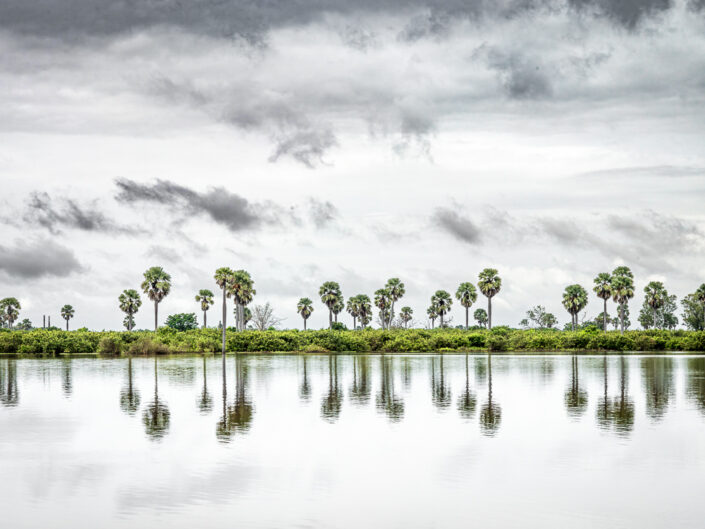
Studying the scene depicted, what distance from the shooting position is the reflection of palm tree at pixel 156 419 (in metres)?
23.8

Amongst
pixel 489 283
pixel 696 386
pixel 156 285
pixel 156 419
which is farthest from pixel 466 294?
pixel 156 419

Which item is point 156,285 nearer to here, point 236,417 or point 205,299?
point 205,299

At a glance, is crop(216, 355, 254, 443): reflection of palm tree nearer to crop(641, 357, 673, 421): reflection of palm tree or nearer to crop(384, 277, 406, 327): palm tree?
crop(641, 357, 673, 421): reflection of palm tree

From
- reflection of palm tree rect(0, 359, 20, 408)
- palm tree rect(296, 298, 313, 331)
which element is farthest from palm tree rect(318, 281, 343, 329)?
reflection of palm tree rect(0, 359, 20, 408)

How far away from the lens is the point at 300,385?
41.7 meters

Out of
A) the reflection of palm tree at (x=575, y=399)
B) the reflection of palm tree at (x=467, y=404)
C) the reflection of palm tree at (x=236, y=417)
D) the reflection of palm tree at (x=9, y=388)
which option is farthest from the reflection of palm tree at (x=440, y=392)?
the reflection of palm tree at (x=9, y=388)

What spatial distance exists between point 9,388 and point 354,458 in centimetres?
2786

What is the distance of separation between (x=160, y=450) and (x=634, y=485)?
11.8m

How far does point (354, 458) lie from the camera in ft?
64.7

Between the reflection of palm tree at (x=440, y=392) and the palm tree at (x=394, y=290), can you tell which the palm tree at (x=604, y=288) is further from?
the reflection of palm tree at (x=440, y=392)

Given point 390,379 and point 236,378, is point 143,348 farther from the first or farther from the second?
point 390,379

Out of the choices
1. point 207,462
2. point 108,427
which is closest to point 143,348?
point 108,427

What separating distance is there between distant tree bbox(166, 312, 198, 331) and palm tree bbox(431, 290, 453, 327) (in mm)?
49242

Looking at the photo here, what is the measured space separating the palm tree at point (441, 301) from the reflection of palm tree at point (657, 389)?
8057cm
